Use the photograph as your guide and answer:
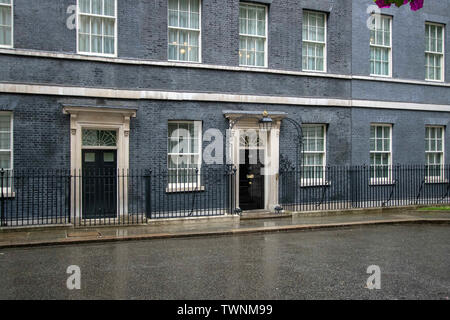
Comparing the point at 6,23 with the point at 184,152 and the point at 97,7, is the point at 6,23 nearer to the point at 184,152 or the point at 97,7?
the point at 97,7

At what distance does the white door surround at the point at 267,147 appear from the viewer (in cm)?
1620

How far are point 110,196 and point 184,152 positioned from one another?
2.89 metres

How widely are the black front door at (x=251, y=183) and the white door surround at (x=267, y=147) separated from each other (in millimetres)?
220

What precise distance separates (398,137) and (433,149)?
2.29m

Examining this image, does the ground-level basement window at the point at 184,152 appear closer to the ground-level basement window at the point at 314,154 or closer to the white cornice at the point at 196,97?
the white cornice at the point at 196,97

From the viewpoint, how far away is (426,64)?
20.3m

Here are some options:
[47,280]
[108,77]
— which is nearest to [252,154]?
[108,77]

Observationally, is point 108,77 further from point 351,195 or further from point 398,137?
point 398,137

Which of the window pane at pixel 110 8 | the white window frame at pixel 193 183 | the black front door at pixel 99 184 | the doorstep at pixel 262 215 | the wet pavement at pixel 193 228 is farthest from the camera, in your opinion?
the doorstep at pixel 262 215

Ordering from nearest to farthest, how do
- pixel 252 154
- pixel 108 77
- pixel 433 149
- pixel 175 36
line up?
pixel 108 77 < pixel 175 36 < pixel 252 154 < pixel 433 149

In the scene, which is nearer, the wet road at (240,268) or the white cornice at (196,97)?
the wet road at (240,268)

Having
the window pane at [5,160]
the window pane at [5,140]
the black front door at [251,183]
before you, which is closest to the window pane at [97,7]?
the window pane at [5,140]

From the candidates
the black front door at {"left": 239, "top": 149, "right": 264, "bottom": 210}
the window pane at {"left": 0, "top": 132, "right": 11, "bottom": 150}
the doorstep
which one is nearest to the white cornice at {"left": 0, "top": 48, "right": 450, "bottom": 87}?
the window pane at {"left": 0, "top": 132, "right": 11, "bottom": 150}

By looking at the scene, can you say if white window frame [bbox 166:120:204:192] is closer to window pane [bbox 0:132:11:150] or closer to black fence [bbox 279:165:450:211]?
black fence [bbox 279:165:450:211]
